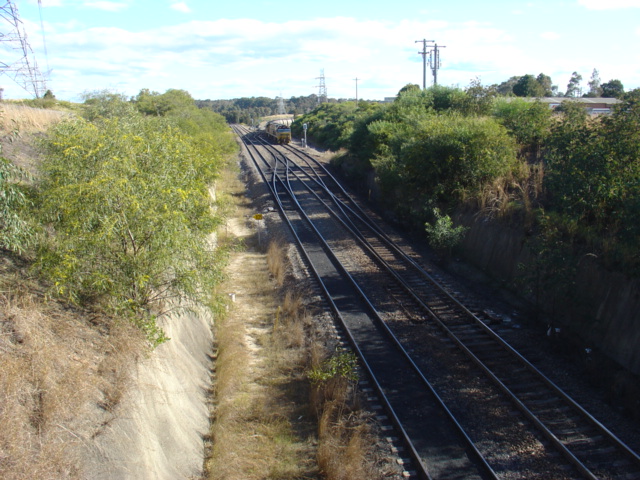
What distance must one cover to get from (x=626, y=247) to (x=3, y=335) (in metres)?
12.6

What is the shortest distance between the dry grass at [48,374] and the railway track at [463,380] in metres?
5.31

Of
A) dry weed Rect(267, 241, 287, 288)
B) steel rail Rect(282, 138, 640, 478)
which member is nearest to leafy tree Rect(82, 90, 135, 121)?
dry weed Rect(267, 241, 287, 288)

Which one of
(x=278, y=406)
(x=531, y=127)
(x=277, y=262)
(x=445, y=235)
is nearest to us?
(x=278, y=406)

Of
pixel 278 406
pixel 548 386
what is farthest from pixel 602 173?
pixel 278 406

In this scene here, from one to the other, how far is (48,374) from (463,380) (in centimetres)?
816

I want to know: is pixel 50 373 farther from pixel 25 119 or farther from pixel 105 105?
pixel 105 105

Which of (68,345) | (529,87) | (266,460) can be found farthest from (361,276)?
(529,87)

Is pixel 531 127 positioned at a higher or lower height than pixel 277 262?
higher

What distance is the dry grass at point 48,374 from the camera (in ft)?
18.2

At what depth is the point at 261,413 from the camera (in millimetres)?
10492

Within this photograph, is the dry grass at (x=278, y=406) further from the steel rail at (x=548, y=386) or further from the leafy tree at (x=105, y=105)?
the leafy tree at (x=105, y=105)

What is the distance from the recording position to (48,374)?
21.7 feet

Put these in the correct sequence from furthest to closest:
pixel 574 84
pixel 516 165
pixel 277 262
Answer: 1. pixel 574 84
2. pixel 516 165
3. pixel 277 262

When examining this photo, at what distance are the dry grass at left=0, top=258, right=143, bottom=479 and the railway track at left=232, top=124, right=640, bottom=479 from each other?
209 inches
